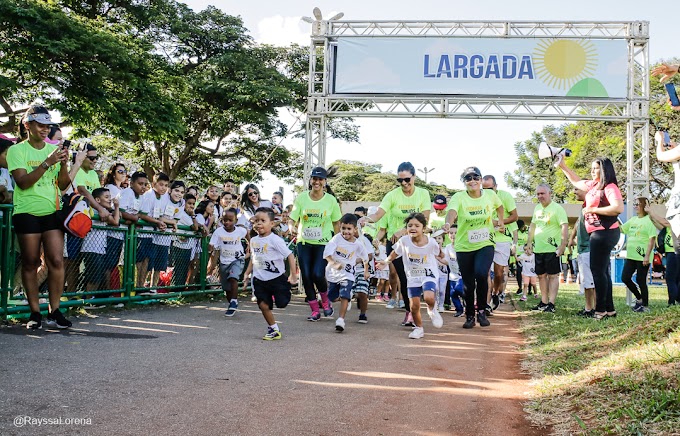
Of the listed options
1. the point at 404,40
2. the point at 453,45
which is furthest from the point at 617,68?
the point at 404,40

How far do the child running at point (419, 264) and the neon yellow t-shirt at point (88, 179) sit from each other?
4.01m

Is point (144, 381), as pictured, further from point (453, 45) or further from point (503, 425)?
point (453, 45)

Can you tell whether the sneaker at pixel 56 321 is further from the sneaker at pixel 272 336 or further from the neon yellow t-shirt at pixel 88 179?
the neon yellow t-shirt at pixel 88 179

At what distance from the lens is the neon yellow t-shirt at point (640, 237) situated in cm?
1002

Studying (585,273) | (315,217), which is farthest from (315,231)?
(585,273)

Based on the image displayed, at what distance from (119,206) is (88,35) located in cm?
1165

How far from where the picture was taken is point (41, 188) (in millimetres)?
5953

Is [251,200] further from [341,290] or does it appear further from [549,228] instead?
[549,228]

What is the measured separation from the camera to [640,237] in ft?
33.1

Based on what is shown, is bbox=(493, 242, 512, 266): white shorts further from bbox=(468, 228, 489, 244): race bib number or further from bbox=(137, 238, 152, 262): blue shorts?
bbox=(137, 238, 152, 262): blue shorts

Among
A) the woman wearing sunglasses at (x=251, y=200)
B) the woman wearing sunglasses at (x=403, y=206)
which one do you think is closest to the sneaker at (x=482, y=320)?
the woman wearing sunglasses at (x=403, y=206)

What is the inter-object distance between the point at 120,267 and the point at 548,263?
6204 millimetres

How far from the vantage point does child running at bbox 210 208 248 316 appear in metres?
8.89

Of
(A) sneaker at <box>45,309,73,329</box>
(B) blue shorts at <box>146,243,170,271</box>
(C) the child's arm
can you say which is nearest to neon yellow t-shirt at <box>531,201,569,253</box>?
(C) the child's arm
